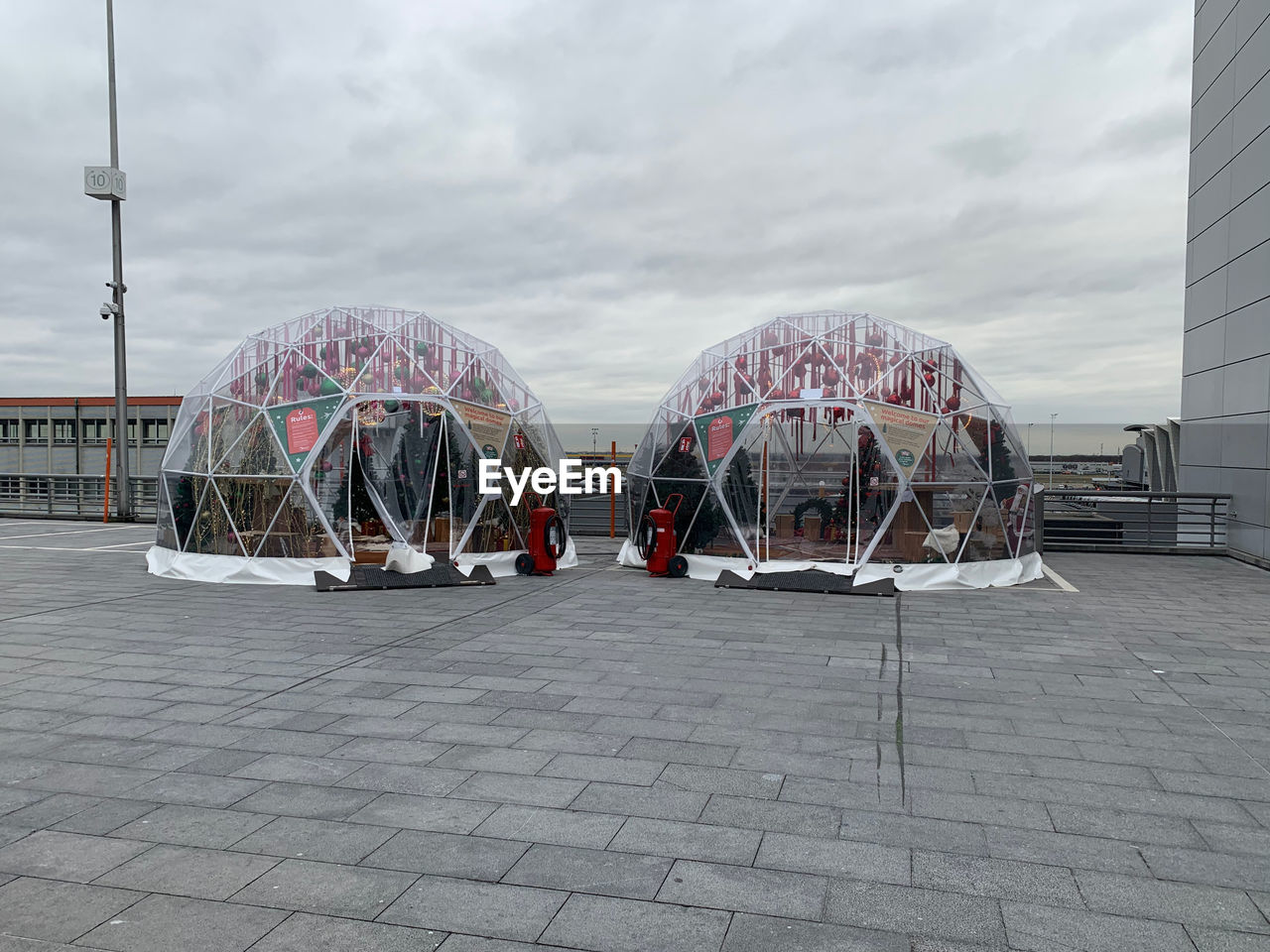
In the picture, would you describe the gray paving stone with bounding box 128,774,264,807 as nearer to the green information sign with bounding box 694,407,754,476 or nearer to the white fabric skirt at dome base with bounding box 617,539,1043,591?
the white fabric skirt at dome base with bounding box 617,539,1043,591

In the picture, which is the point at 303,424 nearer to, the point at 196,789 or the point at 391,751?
the point at 391,751

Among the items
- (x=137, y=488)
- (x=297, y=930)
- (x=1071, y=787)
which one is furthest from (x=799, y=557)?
(x=137, y=488)

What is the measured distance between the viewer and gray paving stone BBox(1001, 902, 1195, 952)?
2.99 meters

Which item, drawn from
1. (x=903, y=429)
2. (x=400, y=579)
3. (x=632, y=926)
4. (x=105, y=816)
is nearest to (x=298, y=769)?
(x=105, y=816)

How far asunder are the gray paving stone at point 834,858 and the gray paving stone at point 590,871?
1.49 ft

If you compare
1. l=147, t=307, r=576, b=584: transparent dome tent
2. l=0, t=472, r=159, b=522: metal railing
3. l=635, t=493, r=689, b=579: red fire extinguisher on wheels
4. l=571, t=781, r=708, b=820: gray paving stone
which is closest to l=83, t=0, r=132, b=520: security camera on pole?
l=0, t=472, r=159, b=522: metal railing

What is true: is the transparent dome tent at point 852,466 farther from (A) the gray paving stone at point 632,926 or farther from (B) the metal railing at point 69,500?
(B) the metal railing at point 69,500

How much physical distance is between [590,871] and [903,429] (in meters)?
8.75

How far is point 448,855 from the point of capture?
3.67 m

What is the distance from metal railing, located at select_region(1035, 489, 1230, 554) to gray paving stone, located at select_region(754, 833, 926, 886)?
11580 millimetres

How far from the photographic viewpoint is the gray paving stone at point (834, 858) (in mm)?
3533

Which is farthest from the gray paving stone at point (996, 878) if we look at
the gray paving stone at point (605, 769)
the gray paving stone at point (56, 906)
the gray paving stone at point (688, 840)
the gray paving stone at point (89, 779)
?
the gray paving stone at point (89, 779)

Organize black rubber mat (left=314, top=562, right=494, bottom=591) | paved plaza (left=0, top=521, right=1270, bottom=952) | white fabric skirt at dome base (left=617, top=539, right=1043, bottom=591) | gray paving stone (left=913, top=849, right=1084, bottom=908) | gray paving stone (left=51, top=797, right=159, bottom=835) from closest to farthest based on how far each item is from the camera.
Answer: paved plaza (left=0, top=521, right=1270, bottom=952) < gray paving stone (left=913, top=849, right=1084, bottom=908) < gray paving stone (left=51, top=797, right=159, bottom=835) < black rubber mat (left=314, top=562, right=494, bottom=591) < white fabric skirt at dome base (left=617, top=539, right=1043, bottom=591)

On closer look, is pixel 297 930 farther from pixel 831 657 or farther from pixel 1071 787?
pixel 831 657
